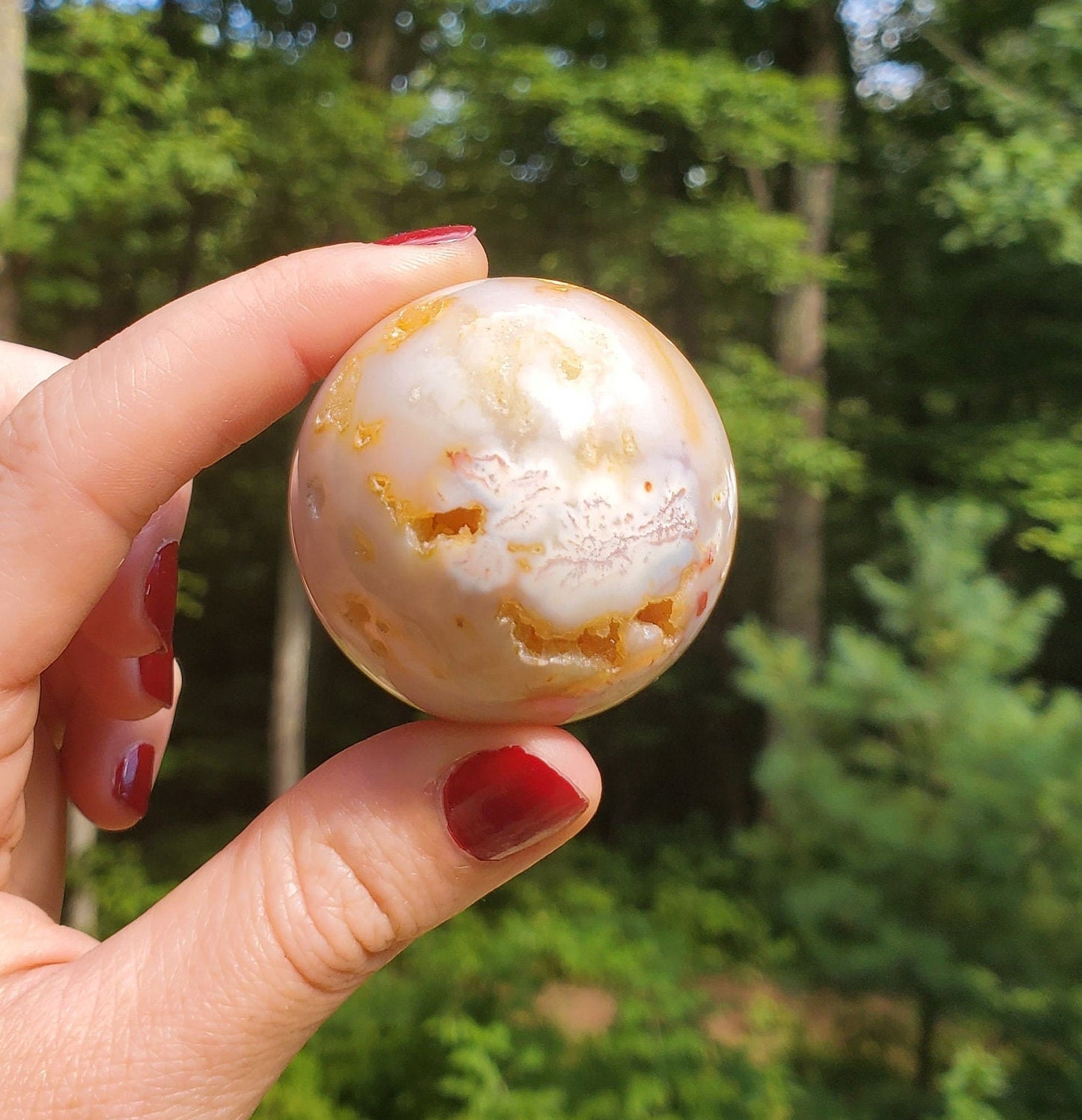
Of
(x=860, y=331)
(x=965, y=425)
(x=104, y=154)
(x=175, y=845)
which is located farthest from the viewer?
(x=175, y=845)

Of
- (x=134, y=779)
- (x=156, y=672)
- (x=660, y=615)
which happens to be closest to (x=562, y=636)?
(x=660, y=615)

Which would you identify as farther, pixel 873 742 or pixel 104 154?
pixel 104 154

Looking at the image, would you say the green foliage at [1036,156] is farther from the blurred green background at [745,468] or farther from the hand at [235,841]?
the hand at [235,841]

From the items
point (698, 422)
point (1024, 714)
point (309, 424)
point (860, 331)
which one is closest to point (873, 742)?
point (1024, 714)

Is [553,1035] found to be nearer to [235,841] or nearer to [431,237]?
[235,841]

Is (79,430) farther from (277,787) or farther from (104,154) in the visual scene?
(277,787)

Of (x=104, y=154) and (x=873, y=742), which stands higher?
(x=104, y=154)

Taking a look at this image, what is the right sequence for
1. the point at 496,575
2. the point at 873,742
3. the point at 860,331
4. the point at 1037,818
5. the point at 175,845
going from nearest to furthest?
1. the point at 496,575
2. the point at 1037,818
3. the point at 873,742
4. the point at 860,331
5. the point at 175,845
